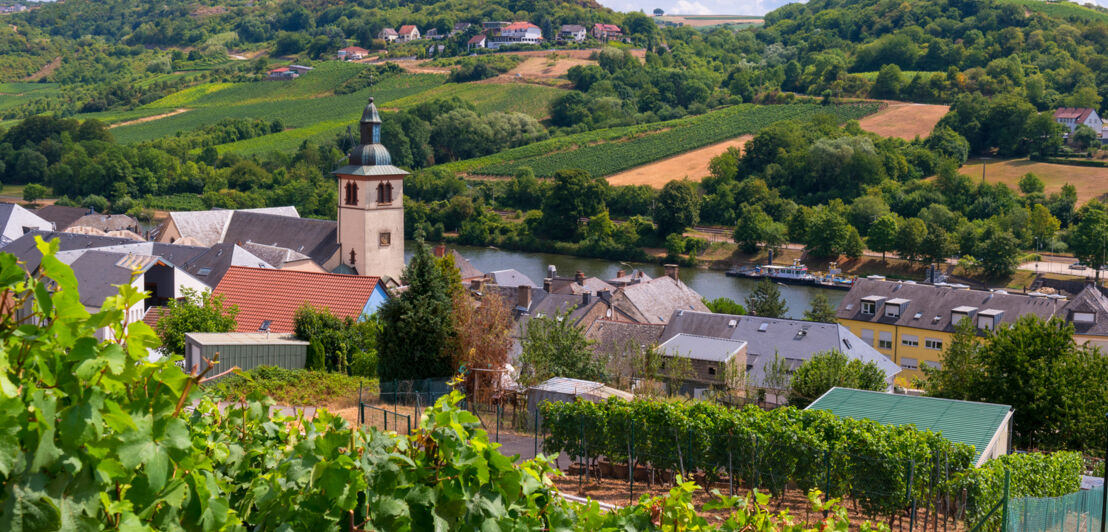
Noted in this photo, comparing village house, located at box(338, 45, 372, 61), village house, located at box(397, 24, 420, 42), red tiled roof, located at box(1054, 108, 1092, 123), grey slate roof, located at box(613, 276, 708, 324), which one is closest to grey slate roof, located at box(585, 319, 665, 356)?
grey slate roof, located at box(613, 276, 708, 324)

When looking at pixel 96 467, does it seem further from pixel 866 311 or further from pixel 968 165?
pixel 968 165

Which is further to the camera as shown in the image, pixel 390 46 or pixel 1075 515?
pixel 390 46

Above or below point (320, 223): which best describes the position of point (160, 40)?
above

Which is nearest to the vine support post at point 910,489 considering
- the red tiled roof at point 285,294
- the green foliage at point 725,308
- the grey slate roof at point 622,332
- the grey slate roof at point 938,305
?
the red tiled roof at point 285,294

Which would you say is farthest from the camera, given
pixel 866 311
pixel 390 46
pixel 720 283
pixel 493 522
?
pixel 390 46

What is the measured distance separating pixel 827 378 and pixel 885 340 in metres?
16.8

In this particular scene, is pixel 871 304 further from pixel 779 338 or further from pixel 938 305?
pixel 779 338

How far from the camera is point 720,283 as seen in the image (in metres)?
58.5

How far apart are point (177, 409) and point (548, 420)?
1232 cm

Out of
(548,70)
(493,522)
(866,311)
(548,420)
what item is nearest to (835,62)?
(548,70)

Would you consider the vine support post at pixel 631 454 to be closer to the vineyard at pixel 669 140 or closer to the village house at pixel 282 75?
the vineyard at pixel 669 140

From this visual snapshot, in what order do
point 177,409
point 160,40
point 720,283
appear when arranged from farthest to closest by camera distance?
point 160,40 → point 720,283 → point 177,409

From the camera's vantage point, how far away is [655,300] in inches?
1558

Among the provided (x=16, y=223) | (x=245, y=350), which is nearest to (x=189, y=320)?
(x=245, y=350)
